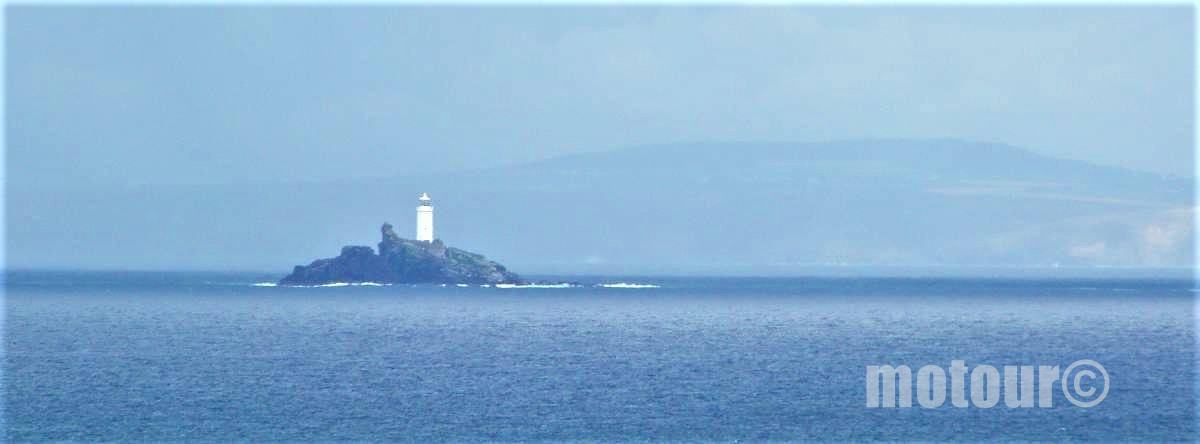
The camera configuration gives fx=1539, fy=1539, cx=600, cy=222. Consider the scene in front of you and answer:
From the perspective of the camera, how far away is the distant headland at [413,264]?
149m

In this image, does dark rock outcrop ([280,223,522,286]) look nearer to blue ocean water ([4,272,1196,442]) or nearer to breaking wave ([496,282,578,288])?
breaking wave ([496,282,578,288])

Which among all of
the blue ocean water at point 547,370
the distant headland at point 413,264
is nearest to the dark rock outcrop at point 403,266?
the distant headland at point 413,264

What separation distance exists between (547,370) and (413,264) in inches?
3565

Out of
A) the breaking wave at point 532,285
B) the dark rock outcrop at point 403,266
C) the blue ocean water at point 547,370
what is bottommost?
the blue ocean water at point 547,370

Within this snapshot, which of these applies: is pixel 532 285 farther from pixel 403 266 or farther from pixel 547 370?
pixel 547 370

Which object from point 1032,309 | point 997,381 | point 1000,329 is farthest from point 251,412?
point 1032,309

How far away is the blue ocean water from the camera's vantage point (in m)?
44.0

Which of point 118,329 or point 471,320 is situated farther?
point 471,320

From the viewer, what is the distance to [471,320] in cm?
9556

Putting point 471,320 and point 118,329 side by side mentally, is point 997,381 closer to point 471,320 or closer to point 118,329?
point 471,320

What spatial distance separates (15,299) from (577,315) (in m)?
60.0

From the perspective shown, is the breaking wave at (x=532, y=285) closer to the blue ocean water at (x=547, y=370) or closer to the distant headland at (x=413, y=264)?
the distant headland at (x=413, y=264)

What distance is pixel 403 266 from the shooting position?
149875mm

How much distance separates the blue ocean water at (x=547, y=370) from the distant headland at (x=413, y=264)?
30609 mm
